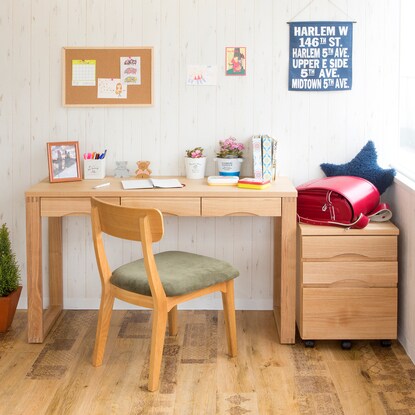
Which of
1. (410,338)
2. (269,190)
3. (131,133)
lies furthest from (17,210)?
(410,338)

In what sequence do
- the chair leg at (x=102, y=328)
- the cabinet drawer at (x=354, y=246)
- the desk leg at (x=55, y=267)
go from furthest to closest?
the desk leg at (x=55, y=267)
the cabinet drawer at (x=354, y=246)
the chair leg at (x=102, y=328)

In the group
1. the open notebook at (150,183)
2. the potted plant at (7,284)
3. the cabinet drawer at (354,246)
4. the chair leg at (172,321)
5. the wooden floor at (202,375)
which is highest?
the open notebook at (150,183)

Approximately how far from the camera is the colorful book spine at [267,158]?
12.9ft

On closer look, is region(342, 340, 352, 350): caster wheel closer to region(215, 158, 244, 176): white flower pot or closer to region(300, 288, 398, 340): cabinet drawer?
region(300, 288, 398, 340): cabinet drawer

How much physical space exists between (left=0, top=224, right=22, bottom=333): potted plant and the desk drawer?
39 centimetres

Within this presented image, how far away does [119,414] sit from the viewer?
296 cm

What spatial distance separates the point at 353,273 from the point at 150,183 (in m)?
1.09

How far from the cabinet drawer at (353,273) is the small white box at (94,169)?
119 cm

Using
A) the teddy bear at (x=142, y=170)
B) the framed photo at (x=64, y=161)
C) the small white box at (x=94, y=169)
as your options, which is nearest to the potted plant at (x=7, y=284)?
the framed photo at (x=64, y=161)

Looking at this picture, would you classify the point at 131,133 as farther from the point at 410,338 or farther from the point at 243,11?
the point at 410,338

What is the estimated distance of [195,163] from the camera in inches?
158

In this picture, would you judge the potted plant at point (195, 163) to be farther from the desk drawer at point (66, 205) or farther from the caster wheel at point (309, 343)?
the caster wheel at point (309, 343)

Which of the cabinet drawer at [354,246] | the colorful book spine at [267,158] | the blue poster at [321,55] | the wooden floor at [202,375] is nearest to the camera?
the wooden floor at [202,375]

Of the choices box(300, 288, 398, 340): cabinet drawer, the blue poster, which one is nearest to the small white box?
the blue poster
